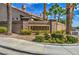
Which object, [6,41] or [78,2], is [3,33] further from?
Answer: [78,2]

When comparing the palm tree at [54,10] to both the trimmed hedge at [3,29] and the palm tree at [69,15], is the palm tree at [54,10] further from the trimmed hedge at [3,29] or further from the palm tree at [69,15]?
the trimmed hedge at [3,29]

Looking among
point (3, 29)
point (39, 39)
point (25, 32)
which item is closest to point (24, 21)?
point (25, 32)

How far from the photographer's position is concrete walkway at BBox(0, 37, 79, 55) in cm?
1136

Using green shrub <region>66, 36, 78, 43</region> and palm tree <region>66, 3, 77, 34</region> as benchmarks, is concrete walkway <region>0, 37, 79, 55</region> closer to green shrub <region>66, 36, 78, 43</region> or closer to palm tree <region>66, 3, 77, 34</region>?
green shrub <region>66, 36, 78, 43</region>

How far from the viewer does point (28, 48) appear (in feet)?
37.8

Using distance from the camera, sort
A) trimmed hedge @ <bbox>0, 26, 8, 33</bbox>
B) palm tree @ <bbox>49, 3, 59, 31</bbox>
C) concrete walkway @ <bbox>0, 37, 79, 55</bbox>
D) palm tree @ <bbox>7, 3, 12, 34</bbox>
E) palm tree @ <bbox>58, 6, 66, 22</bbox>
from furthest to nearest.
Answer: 1. palm tree @ <bbox>7, 3, 12, 34</bbox>
2. trimmed hedge @ <bbox>0, 26, 8, 33</bbox>
3. palm tree @ <bbox>58, 6, 66, 22</bbox>
4. palm tree @ <bbox>49, 3, 59, 31</bbox>
5. concrete walkway @ <bbox>0, 37, 79, 55</bbox>

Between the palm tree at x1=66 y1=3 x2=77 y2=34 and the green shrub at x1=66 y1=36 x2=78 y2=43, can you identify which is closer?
the palm tree at x1=66 y1=3 x2=77 y2=34

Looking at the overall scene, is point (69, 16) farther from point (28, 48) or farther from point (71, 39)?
point (28, 48)

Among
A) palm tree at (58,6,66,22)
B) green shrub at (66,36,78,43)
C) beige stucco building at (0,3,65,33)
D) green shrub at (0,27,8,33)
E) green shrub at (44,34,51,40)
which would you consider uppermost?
palm tree at (58,6,66,22)

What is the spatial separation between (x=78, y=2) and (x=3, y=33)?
3.26 metres

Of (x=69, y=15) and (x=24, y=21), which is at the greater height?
(x=69, y=15)

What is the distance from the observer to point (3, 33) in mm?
12156

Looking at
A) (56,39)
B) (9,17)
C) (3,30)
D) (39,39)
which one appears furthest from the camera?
(9,17)

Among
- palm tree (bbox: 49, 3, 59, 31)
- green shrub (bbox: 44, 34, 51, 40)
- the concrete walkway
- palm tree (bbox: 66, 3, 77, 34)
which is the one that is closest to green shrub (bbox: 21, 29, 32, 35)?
the concrete walkway
